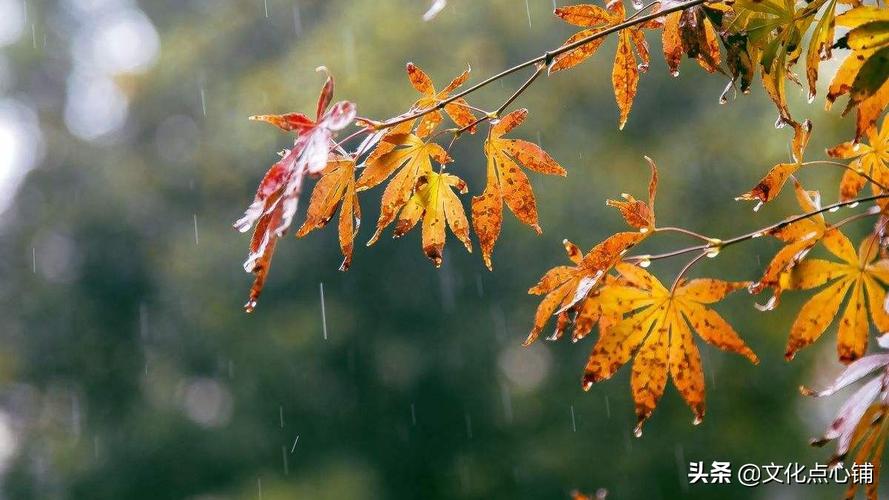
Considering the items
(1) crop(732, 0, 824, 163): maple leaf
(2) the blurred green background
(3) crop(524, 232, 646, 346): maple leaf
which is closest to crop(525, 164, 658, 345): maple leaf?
(3) crop(524, 232, 646, 346): maple leaf

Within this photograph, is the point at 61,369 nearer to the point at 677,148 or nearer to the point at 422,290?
the point at 422,290

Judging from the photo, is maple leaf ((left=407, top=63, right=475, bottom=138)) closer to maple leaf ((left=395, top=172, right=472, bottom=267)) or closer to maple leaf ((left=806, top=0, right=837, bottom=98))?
maple leaf ((left=395, top=172, right=472, bottom=267))

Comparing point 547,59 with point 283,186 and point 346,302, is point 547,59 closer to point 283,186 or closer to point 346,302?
point 283,186

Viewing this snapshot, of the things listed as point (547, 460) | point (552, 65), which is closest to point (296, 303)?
point (547, 460)

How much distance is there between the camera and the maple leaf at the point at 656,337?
0.63 meters

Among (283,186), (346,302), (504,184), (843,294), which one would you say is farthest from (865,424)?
(346,302)

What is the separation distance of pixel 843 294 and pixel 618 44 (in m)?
0.27

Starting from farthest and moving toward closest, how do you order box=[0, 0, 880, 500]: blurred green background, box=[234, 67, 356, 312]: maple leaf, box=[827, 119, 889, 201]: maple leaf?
box=[0, 0, 880, 500]: blurred green background
box=[827, 119, 889, 201]: maple leaf
box=[234, 67, 356, 312]: maple leaf

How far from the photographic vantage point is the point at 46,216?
15.4ft

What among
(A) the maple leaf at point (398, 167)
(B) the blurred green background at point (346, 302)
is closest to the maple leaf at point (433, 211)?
(A) the maple leaf at point (398, 167)

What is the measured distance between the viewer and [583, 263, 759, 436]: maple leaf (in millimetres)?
625

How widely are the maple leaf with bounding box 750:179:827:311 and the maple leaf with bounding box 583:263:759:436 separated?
0.09ft

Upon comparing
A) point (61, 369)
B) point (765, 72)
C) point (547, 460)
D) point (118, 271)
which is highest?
point (118, 271)

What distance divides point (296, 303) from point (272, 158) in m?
0.78
